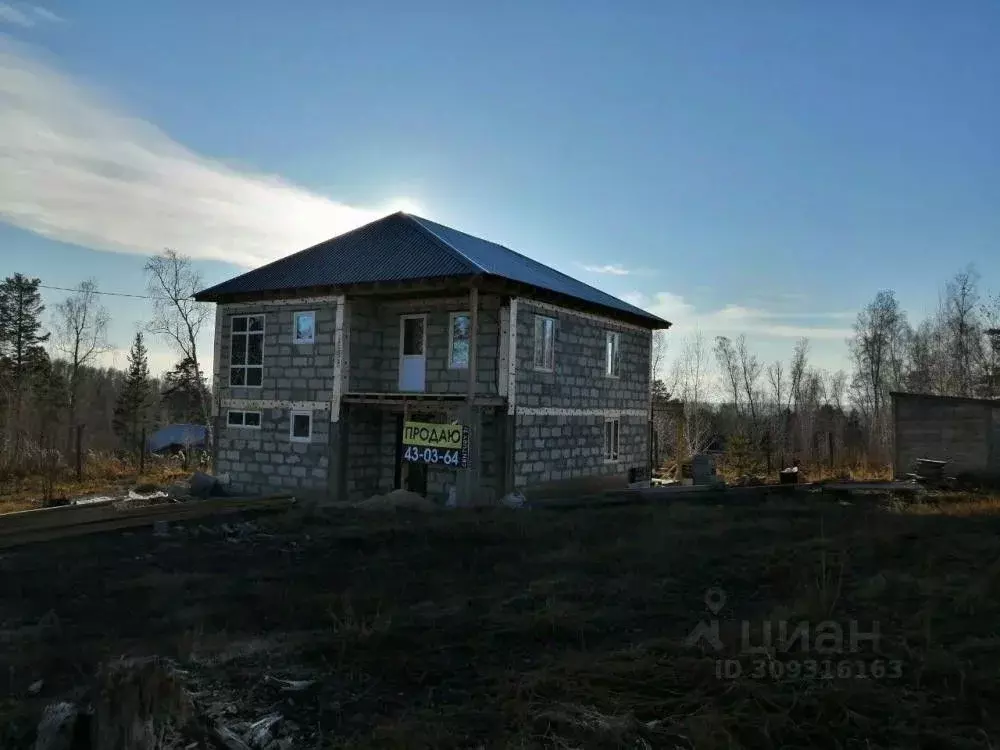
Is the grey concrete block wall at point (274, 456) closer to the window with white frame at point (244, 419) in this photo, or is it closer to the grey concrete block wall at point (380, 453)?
the window with white frame at point (244, 419)

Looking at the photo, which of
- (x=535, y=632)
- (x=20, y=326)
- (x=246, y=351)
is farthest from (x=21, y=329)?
(x=535, y=632)

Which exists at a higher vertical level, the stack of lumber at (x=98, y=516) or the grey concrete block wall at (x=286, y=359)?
the grey concrete block wall at (x=286, y=359)

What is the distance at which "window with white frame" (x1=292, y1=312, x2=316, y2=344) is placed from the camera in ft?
61.3

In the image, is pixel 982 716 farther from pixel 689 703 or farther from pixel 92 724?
pixel 92 724

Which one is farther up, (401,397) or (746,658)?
(401,397)

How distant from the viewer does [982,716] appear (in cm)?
461

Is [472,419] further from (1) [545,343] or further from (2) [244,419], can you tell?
(2) [244,419]

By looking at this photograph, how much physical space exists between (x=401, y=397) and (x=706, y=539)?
26.0ft

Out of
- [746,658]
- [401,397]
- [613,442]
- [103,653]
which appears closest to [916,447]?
[613,442]

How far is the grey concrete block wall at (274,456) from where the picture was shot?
18.3m

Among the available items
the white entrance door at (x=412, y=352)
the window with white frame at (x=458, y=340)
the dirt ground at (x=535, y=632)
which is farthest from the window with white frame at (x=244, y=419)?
the dirt ground at (x=535, y=632)

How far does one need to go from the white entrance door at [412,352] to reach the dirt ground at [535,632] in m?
6.41

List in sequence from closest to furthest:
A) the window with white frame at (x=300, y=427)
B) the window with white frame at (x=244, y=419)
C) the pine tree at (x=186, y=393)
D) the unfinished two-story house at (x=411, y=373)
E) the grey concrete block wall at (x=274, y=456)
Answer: the unfinished two-story house at (x=411, y=373) < the grey concrete block wall at (x=274, y=456) < the window with white frame at (x=300, y=427) < the window with white frame at (x=244, y=419) < the pine tree at (x=186, y=393)

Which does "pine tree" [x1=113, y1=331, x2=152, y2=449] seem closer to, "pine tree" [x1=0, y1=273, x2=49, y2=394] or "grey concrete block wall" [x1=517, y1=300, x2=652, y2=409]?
"pine tree" [x1=0, y1=273, x2=49, y2=394]
